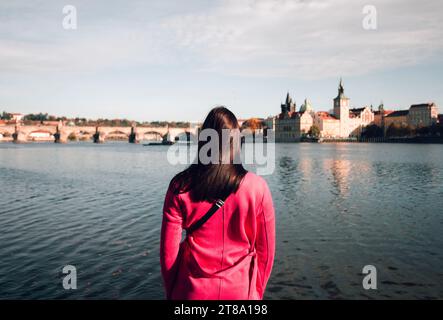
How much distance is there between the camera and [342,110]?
618ft

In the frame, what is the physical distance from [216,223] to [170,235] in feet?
1.29

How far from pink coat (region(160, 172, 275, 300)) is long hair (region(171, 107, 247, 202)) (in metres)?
0.06

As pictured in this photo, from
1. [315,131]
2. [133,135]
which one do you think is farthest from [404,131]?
[133,135]

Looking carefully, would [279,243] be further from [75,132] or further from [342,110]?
[342,110]

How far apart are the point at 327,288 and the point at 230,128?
775 centimetres

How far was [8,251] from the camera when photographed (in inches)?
492

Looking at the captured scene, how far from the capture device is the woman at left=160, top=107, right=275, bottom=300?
3.22 m

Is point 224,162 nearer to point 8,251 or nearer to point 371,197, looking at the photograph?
point 8,251

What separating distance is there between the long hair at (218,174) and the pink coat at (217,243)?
0.19ft

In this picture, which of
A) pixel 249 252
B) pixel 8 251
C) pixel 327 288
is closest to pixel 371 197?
pixel 327 288
